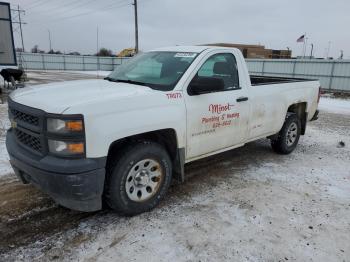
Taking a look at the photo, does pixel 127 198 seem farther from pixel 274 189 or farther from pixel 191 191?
pixel 274 189

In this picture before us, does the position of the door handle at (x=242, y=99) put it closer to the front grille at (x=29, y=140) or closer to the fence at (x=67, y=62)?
the front grille at (x=29, y=140)

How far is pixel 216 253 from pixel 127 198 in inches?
43.3

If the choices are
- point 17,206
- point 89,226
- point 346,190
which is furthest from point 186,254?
point 346,190

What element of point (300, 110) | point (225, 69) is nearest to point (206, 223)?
point (225, 69)

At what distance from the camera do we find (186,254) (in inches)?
113

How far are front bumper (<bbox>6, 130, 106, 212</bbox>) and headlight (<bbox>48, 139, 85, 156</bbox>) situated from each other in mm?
66

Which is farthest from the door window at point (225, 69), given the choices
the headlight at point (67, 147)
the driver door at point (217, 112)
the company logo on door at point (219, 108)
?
the headlight at point (67, 147)

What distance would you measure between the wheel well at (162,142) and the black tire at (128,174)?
0.09 meters

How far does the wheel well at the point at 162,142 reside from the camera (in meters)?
3.31

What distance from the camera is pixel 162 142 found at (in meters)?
3.72

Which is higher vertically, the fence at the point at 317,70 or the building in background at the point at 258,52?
the building in background at the point at 258,52

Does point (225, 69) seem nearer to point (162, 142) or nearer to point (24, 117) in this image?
point (162, 142)

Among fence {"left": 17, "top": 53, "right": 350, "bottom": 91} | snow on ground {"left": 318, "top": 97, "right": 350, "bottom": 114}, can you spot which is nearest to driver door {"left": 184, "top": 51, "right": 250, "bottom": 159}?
snow on ground {"left": 318, "top": 97, "right": 350, "bottom": 114}

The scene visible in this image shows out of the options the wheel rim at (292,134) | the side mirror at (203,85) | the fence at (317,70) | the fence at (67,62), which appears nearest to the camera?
→ the side mirror at (203,85)
